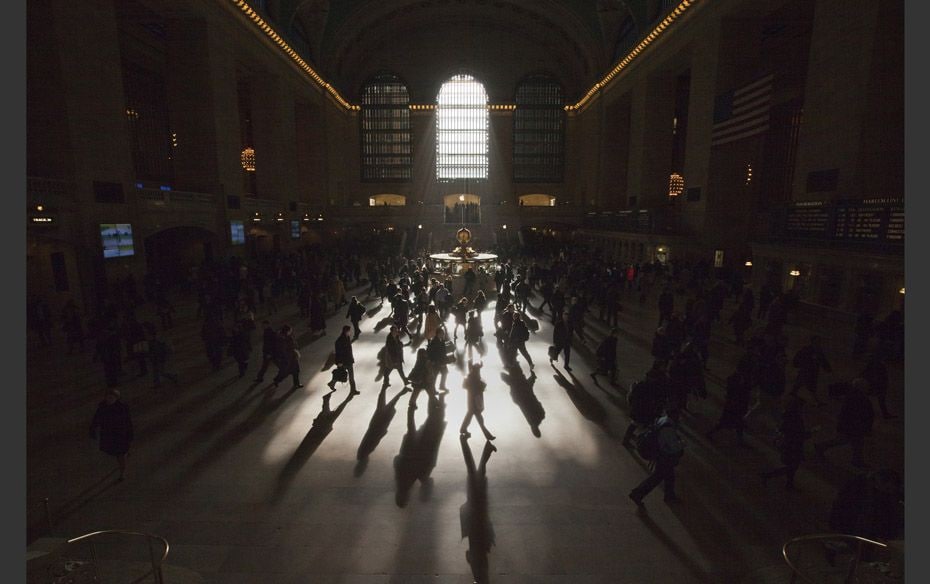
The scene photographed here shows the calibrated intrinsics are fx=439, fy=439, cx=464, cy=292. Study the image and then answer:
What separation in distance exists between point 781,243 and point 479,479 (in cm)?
1326

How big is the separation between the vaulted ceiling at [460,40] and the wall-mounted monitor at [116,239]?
73.0ft

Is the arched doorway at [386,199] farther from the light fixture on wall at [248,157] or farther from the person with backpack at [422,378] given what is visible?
the person with backpack at [422,378]

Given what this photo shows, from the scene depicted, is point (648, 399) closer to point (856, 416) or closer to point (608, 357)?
point (856, 416)

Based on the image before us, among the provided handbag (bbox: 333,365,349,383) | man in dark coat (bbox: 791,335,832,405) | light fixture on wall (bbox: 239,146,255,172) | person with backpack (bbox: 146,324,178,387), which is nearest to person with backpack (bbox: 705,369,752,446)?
man in dark coat (bbox: 791,335,832,405)

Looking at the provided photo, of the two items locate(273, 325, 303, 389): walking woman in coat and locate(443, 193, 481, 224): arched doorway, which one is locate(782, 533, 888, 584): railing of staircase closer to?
locate(273, 325, 303, 389): walking woman in coat

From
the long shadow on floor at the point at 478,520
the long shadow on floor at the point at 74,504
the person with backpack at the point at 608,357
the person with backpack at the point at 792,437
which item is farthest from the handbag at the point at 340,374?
the person with backpack at the point at 792,437

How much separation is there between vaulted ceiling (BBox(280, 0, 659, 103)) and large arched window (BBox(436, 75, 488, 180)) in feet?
7.27

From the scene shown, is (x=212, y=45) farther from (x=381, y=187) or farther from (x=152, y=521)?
(x=381, y=187)

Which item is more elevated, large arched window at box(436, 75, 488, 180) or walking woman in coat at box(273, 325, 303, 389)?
large arched window at box(436, 75, 488, 180)

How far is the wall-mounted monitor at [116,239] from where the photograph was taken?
1416cm

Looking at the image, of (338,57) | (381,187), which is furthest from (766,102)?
(381,187)

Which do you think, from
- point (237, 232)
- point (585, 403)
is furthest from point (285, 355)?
point (237, 232)

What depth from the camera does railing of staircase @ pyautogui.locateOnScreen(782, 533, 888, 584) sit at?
304 cm

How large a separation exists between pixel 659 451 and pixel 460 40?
48.3 m
